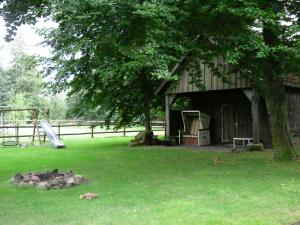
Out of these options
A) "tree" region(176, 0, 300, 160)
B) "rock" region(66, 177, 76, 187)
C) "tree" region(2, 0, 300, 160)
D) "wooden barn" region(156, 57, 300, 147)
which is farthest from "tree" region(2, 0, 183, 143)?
"wooden barn" region(156, 57, 300, 147)

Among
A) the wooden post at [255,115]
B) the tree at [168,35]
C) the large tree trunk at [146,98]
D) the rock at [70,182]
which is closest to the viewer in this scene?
the tree at [168,35]

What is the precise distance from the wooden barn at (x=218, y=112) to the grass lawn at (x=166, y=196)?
6.49m

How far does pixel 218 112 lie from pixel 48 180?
1448cm

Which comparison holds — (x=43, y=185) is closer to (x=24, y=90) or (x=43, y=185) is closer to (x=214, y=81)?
(x=214, y=81)

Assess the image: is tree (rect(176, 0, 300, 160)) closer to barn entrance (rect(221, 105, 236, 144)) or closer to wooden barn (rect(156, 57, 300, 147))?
wooden barn (rect(156, 57, 300, 147))

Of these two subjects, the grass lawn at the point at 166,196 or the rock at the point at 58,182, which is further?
the rock at the point at 58,182

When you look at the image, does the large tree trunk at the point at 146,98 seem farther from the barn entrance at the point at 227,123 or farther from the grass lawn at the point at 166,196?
the grass lawn at the point at 166,196

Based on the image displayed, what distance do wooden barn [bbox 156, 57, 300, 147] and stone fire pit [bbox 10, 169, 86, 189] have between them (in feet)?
35.8

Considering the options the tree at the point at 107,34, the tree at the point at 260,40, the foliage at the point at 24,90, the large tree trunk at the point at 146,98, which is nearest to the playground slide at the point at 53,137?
the large tree trunk at the point at 146,98

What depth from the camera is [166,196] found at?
8.72m

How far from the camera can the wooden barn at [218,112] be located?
67.0ft

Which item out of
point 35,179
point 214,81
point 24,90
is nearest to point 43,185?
point 35,179

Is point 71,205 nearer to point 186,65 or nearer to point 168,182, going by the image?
point 168,182

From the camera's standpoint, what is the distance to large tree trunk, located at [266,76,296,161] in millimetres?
14391
